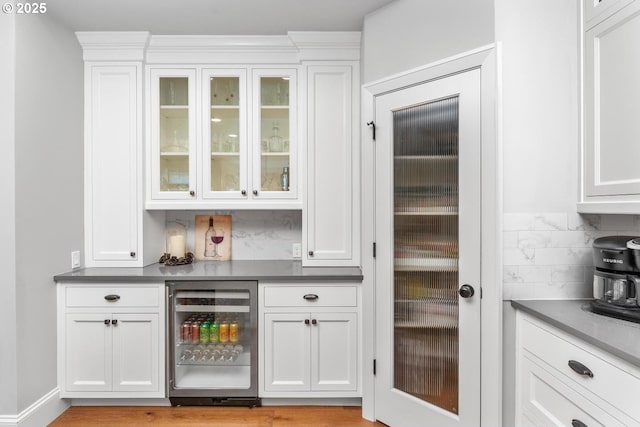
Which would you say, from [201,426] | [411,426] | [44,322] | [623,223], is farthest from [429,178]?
[44,322]

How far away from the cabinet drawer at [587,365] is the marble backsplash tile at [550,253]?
191mm

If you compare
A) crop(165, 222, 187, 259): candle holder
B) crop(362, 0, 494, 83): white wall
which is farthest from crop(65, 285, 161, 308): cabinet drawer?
crop(362, 0, 494, 83): white wall

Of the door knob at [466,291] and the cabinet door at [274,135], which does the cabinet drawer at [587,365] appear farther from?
the cabinet door at [274,135]

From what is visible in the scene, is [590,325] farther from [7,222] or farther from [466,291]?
[7,222]

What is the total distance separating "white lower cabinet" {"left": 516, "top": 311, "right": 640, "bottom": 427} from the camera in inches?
46.9

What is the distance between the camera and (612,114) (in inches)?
62.9

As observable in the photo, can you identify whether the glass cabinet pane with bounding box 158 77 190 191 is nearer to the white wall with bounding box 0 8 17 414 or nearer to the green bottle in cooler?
the white wall with bounding box 0 8 17 414

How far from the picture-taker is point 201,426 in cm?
225

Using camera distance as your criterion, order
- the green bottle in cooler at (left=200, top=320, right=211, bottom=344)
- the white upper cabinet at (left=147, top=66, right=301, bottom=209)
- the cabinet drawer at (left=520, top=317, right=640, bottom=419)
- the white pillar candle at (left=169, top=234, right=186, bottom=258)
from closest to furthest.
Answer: the cabinet drawer at (left=520, top=317, right=640, bottom=419), the green bottle in cooler at (left=200, top=320, right=211, bottom=344), the white upper cabinet at (left=147, top=66, right=301, bottom=209), the white pillar candle at (left=169, top=234, right=186, bottom=258)

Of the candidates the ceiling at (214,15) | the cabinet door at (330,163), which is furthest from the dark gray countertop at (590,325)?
the ceiling at (214,15)

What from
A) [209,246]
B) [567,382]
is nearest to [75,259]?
[209,246]

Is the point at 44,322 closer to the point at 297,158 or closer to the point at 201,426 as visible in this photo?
the point at 201,426

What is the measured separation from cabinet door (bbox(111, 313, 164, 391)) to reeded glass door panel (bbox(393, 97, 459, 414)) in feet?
5.07

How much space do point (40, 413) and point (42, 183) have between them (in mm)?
1398
